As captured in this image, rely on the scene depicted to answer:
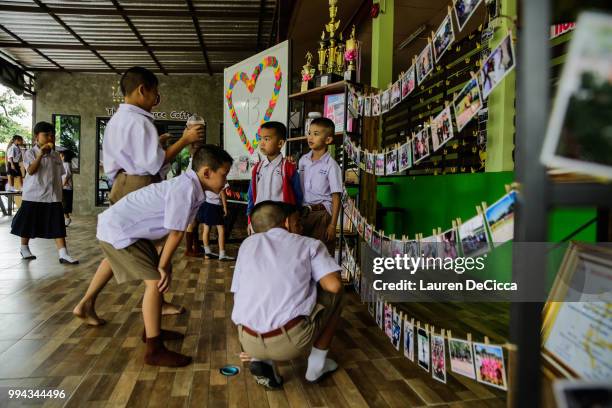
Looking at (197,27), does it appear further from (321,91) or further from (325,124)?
(325,124)

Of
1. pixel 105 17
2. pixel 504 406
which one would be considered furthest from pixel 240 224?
pixel 504 406

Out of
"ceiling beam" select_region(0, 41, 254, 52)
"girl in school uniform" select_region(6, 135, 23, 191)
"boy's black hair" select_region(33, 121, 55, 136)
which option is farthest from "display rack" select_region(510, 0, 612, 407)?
"girl in school uniform" select_region(6, 135, 23, 191)

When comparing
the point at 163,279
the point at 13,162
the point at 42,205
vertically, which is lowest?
the point at 163,279

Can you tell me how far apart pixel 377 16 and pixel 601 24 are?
3847 millimetres

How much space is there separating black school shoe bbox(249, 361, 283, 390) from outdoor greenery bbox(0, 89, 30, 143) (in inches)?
646

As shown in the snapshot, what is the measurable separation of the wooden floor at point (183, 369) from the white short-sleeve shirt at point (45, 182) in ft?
4.43

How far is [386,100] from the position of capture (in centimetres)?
257

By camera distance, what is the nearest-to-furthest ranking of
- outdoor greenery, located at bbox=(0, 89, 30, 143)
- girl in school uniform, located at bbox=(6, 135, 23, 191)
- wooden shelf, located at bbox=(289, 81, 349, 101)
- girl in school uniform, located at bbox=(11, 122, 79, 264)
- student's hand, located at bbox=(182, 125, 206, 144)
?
student's hand, located at bbox=(182, 125, 206, 144)
wooden shelf, located at bbox=(289, 81, 349, 101)
girl in school uniform, located at bbox=(11, 122, 79, 264)
girl in school uniform, located at bbox=(6, 135, 23, 191)
outdoor greenery, located at bbox=(0, 89, 30, 143)

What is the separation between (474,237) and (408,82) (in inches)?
42.9

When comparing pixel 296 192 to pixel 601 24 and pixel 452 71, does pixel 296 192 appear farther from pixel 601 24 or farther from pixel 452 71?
pixel 601 24

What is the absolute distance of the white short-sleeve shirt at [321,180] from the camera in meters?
3.00

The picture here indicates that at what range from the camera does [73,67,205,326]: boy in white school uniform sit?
215cm

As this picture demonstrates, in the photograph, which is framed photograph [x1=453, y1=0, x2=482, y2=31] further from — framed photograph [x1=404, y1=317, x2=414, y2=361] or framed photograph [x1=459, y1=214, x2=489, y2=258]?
framed photograph [x1=404, y1=317, x2=414, y2=361]

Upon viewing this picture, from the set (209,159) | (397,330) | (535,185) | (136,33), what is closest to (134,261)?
(209,159)
